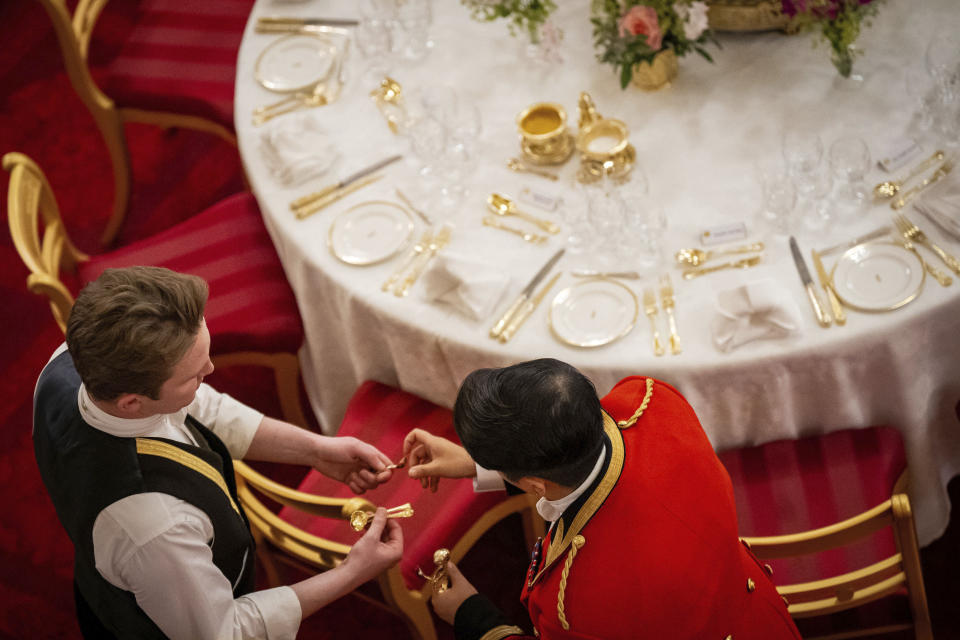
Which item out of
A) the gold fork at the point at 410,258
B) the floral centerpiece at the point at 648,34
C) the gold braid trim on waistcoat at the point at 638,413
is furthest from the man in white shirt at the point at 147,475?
the floral centerpiece at the point at 648,34

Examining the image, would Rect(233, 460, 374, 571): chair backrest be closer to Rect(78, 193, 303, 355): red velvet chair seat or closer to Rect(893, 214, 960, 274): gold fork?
Rect(78, 193, 303, 355): red velvet chair seat

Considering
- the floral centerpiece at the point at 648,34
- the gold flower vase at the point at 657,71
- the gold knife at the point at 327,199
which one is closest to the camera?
the floral centerpiece at the point at 648,34

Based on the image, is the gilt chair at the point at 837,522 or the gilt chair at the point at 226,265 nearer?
the gilt chair at the point at 837,522

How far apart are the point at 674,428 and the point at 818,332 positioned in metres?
0.68

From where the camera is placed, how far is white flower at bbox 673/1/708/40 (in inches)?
110

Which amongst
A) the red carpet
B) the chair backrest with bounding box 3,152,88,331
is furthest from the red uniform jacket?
the chair backrest with bounding box 3,152,88,331

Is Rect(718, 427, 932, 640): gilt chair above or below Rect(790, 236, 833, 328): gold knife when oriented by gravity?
below

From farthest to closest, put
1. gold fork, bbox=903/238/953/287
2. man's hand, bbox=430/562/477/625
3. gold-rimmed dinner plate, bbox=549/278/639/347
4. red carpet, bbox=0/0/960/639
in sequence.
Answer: red carpet, bbox=0/0/960/639, gold-rimmed dinner plate, bbox=549/278/639/347, gold fork, bbox=903/238/953/287, man's hand, bbox=430/562/477/625

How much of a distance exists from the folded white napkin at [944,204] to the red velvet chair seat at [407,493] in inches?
52.1

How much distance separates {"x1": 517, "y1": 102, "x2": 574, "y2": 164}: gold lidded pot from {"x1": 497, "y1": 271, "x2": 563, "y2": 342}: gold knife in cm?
46

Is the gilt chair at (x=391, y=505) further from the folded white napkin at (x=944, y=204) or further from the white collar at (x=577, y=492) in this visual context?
the folded white napkin at (x=944, y=204)

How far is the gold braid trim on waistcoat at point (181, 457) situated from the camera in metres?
1.84

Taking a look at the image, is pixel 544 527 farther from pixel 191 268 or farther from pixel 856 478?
pixel 191 268

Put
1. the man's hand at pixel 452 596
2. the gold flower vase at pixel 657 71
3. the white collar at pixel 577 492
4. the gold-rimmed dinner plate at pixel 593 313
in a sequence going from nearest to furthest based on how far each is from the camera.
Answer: the white collar at pixel 577 492 < the man's hand at pixel 452 596 < the gold-rimmed dinner plate at pixel 593 313 < the gold flower vase at pixel 657 71
